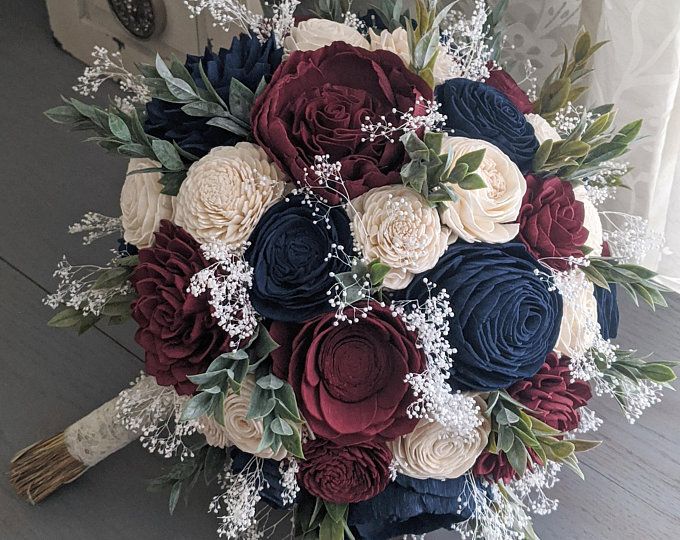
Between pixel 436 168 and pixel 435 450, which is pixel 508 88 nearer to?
pixel 436 168

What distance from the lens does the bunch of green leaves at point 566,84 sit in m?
0.74

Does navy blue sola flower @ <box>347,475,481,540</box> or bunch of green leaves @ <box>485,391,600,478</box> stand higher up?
bunch of green leaves @ <box>485,391,600,478</box>

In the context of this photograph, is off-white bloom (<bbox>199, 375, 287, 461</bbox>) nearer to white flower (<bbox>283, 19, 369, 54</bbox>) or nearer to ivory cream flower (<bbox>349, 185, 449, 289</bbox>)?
ivory cream flower (<bbox>349, 185, 449, 289</bbox>)

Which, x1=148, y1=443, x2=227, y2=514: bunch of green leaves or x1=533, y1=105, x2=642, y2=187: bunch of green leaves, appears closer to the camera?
x1=533, y1=105, x2=642, y2=187: bunch of green leaves

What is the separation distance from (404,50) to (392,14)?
0.39 feet

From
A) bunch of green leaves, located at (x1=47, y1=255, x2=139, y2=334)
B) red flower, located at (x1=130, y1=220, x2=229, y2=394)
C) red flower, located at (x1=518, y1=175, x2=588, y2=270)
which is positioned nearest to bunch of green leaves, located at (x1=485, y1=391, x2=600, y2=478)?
red flower, located at (x1=518, y1=175, x2=588, y2=270)

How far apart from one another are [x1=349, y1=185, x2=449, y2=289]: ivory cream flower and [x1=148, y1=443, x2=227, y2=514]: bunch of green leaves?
278 millimetres

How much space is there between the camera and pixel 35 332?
1.02 m

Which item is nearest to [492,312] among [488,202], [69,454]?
[488,202]

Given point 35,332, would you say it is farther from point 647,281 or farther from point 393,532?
point 647,281

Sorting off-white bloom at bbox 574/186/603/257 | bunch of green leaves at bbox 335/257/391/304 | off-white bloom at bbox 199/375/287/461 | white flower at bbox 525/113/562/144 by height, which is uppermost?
white flower at bbox 525/113/562/144

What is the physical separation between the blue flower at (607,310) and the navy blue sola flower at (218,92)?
359mm

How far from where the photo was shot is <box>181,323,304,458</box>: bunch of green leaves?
57 cm

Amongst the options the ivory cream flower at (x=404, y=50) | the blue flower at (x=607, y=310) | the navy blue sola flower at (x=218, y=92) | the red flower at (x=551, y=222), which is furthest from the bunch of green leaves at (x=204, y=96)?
the blue flower at (x=607, y=310)
